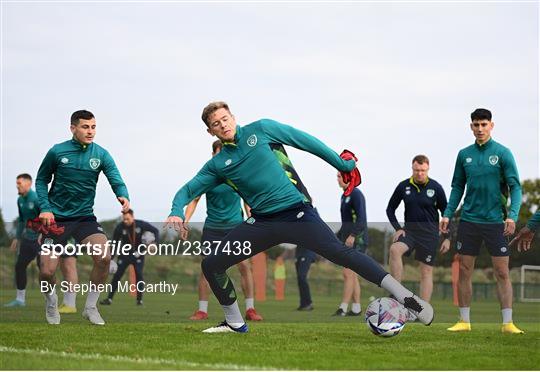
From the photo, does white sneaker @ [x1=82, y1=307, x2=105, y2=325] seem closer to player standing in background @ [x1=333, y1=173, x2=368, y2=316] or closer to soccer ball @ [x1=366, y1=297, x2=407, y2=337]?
soccer ball @ [x1=366, y1=297, x2=407, y2=337]

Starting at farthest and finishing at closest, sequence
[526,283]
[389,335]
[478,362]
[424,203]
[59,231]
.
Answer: [526,283] → [424,203] → [59,231] → [389,335] → [478,362]

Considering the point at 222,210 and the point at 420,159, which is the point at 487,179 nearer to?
the point at 420,159

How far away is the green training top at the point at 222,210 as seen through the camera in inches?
592

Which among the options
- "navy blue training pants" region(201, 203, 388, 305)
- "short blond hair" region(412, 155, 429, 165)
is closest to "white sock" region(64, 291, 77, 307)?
"short blond hair" region(412, 155, 429, 165)

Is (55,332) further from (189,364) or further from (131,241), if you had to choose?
(131,241)

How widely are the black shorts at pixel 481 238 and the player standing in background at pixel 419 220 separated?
2462 mm

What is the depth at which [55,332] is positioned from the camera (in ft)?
35.9

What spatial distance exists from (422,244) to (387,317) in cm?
557

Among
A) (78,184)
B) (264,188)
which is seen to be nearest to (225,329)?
(264,188)

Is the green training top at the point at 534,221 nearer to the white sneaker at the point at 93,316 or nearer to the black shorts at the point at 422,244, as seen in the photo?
the black shorts at the point at 422,244

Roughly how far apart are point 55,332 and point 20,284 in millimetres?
8516

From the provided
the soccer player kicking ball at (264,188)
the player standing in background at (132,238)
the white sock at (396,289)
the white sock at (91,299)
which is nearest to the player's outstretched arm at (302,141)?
the soccer player kicking ball at (264,188)

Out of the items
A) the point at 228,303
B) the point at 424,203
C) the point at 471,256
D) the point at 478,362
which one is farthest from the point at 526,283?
the point at 478,362

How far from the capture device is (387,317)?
1020 centimetres
